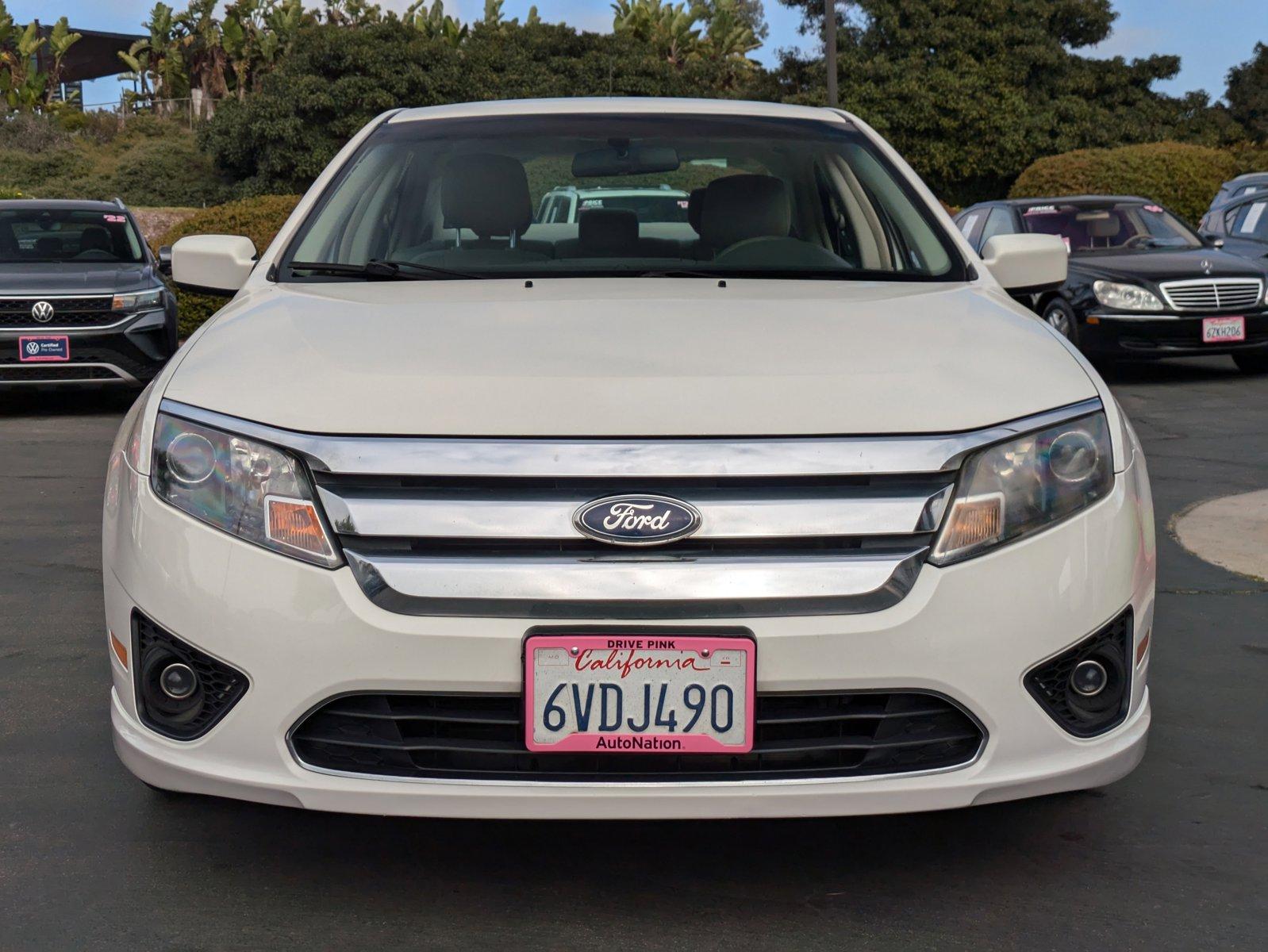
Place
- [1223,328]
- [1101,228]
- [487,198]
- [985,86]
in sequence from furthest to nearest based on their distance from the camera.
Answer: [985,86], [1101,228], [1223,328], [487,198]

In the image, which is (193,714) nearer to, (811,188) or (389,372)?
(389,372)

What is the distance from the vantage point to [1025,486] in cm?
266

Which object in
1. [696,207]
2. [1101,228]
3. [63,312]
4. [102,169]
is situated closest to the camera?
[696,207]

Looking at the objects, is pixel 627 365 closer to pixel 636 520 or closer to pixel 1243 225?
pixel 636 520

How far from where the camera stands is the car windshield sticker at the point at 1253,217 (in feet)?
45.5

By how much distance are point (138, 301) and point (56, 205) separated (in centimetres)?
171

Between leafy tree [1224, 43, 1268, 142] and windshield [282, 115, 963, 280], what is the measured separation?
55131mm

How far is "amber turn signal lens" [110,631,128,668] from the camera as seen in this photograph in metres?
2.79

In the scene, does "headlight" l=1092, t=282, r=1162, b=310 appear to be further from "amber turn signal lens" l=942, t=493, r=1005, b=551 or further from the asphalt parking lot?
"amber turn signal lens" l=942, t=493, r=1005, b=551

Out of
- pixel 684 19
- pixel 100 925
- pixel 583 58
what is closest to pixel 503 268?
pixel 100 925

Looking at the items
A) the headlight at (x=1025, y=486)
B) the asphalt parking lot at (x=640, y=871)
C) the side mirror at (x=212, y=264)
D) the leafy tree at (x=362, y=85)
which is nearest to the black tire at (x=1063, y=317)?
the asphalt parking lot at (x=640, y=871)

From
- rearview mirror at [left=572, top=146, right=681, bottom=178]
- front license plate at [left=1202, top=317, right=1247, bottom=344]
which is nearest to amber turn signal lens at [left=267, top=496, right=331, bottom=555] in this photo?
rearview mirror at [left=572, top=146, right=681, bottom=178]

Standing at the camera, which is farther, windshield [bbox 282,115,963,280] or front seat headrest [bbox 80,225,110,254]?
front seat headrest [bbox 80,225,110,254]

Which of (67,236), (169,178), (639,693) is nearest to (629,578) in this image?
(639,693)
